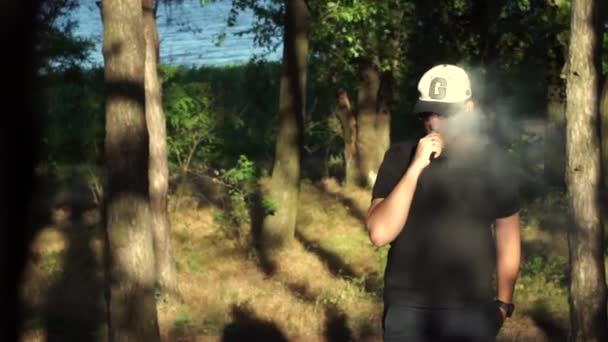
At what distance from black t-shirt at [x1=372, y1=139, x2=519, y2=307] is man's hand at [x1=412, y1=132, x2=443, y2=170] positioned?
0.14m

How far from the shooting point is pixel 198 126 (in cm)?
2341

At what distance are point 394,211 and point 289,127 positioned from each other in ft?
51.7

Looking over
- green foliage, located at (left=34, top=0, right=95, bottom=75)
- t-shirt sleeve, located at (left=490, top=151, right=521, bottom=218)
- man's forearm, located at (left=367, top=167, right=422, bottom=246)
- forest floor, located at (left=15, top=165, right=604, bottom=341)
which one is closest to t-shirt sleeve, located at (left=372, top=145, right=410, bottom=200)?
man's forearm, located at (left=367, top=167, right=422, bottom=246)

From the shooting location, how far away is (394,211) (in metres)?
5.24

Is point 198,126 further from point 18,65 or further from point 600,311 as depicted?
point 600,311

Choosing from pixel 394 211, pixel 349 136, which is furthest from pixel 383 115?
pixel 394 211

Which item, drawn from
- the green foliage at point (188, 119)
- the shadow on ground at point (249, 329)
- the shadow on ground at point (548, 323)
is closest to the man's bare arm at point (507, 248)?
the shadow on ground at point (548, 323)

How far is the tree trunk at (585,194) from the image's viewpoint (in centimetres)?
1023

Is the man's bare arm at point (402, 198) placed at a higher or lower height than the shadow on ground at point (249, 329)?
higher

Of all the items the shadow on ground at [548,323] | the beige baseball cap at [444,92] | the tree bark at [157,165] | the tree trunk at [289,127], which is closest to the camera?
the beige baseball cap at [444,92]

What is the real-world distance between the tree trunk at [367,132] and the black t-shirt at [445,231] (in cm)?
2354

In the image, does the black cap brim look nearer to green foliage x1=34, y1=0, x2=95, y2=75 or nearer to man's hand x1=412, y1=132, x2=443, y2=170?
man's hand x1=412, y1=132, x2=443, y2=170

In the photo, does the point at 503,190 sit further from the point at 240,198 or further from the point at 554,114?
the point at 554,114

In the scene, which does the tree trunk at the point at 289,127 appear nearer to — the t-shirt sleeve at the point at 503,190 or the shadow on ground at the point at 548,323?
the shadow on ground at the point at 548,323
